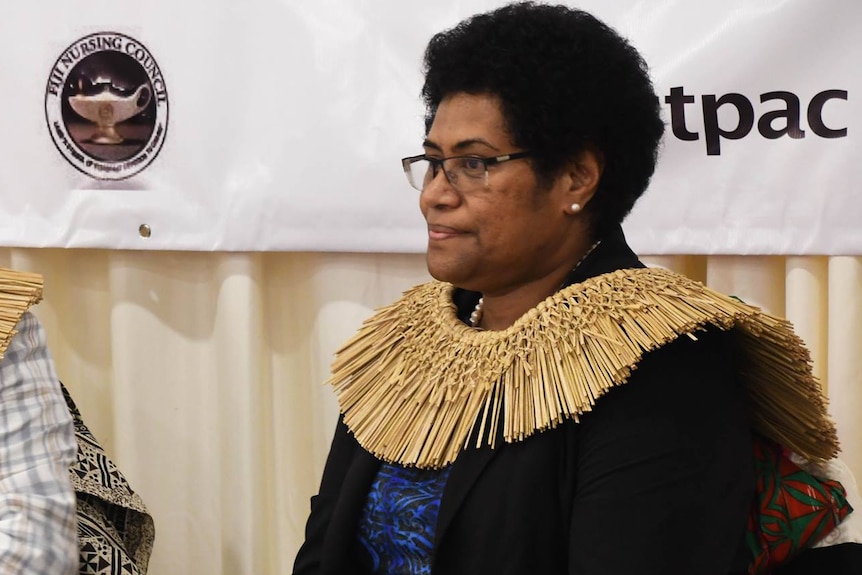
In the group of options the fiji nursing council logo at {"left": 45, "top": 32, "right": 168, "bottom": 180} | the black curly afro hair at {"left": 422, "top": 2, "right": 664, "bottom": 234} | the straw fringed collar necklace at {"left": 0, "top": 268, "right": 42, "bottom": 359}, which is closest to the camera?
the black curly afro hair at {"left": 422, "top": 2, "right": 664, "bottom": 234}

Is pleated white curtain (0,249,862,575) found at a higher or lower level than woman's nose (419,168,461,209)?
lower

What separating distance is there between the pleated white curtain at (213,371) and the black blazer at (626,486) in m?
0.90

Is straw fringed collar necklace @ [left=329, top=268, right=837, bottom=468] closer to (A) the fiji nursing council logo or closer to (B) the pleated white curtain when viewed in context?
(B) the pleated white curtain

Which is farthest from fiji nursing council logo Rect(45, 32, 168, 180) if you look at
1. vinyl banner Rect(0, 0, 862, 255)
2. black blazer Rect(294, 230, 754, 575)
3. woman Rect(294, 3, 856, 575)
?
black blazer Rect(294, 230, 754, 575)

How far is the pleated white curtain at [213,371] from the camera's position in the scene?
222 centimetres

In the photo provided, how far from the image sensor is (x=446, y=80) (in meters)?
1.44

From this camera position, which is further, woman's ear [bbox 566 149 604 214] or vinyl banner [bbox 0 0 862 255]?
vinyl banner [bbox 0 0 862 255]

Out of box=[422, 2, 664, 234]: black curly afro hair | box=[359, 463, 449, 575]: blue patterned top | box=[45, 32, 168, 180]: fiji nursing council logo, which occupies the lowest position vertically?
box=[359, 463, 449, 575]: blue patterned top

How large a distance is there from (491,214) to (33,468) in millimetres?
721

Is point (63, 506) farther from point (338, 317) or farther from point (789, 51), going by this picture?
point (789, 51)

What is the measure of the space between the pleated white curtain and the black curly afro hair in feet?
2.60

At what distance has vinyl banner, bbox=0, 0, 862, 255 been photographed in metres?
1.83

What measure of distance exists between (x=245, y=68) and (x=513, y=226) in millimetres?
919

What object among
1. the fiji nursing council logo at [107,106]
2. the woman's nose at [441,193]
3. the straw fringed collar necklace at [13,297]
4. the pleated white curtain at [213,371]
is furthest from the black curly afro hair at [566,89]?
the fiji nursing council logo at [107,106]
